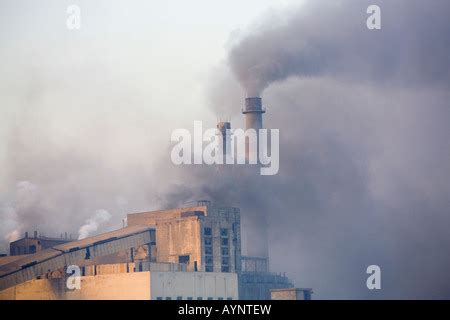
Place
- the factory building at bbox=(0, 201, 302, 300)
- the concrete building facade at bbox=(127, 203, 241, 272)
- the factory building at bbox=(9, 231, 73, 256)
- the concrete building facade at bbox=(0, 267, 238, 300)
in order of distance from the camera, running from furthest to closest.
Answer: the factory building at bbox=(9, 231, 73, 256)
the concrete building facade at bbox=(127, 203, 241, 272)
the factory building at bbox=(0, 201, 302, 300)
the concrete building facade at bbox=(0, 267, 238, 300)

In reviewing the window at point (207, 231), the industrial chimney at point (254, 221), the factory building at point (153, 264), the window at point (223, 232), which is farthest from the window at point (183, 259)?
the industrial chimney at point (254, 221)

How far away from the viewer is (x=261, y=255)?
10056 centimetres

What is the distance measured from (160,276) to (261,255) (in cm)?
1738

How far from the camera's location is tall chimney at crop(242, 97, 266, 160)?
100438mm

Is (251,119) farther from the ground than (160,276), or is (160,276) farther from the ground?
(251,119)

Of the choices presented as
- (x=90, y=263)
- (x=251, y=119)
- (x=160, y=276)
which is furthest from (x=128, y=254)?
(x=251, y=119)

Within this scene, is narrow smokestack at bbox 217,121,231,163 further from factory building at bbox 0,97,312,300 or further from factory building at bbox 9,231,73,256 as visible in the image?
factory building at bbox 9,231,73,256

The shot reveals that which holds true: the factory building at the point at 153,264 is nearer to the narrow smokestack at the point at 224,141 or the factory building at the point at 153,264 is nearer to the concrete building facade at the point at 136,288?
the concrete building facade at the point at 136,288

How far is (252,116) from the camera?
100438mm

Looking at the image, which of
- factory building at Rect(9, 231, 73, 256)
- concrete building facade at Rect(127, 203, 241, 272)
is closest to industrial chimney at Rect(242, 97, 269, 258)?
concrete building facade at Rect(127, 203, 241, 272)

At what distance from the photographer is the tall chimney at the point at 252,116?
100 m


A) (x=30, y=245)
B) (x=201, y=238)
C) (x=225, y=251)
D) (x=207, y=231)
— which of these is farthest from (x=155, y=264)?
(x=30, y=245)
